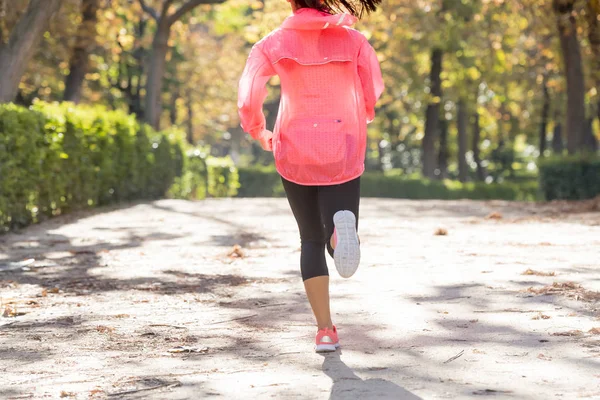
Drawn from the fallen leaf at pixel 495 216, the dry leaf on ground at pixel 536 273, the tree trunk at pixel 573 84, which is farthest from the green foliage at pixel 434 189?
the dry leaf on ground at pixel 536 273

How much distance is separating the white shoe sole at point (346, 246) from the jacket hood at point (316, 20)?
965 millimetres

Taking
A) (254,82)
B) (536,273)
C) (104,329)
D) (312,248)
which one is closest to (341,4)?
(254,82)

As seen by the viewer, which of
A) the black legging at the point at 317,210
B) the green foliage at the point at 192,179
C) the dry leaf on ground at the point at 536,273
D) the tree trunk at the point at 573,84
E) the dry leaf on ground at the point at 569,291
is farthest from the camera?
the green foliage at the point at 192,179

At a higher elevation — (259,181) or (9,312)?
(9,312)

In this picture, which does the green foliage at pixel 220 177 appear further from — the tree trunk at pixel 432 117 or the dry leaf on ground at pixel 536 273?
the dry leaf on ground at pixel 536 273

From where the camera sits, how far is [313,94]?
5617 millimetres

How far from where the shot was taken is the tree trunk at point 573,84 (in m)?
24.3

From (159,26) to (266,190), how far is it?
45.6 feet

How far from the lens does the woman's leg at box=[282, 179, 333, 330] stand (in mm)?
5656

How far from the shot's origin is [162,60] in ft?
92.8

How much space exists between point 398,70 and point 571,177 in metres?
20.9

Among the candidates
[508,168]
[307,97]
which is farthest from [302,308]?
[508,168]

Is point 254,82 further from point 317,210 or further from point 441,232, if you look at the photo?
point 441,232

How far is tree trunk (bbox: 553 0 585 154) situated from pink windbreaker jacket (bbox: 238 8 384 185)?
61.4 feet
